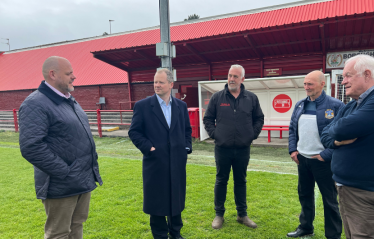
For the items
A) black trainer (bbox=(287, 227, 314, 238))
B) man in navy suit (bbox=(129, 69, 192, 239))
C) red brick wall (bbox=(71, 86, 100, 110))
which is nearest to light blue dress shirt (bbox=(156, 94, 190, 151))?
man in navy suit (bbox=(129, 69, 192, 239))

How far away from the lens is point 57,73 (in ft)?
6.82

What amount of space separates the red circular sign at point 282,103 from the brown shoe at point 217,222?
23.0 feet

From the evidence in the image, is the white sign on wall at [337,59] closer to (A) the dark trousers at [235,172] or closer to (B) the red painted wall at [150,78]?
(B) the red painted wall at [150,78]

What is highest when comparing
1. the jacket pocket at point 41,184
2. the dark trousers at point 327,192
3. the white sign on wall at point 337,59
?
the white sign on wall at point 337,59

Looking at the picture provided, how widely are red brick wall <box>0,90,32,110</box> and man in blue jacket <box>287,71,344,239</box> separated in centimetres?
2100

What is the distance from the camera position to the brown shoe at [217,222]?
3.17 metres

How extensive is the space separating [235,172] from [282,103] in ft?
22.4

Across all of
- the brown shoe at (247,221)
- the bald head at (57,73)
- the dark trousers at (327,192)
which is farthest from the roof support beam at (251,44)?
the bald head at (57,73)

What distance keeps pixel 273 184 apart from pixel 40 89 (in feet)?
13.2

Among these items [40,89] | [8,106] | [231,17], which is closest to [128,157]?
[40,89]

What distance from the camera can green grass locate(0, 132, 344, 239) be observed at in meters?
3.12

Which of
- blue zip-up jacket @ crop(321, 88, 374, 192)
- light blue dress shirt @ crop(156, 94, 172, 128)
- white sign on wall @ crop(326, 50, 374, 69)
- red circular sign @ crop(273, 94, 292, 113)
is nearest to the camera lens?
blue zip-up jacket @ crop(321, 88, 374, 192)

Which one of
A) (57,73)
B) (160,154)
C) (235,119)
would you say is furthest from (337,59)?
(57,73)

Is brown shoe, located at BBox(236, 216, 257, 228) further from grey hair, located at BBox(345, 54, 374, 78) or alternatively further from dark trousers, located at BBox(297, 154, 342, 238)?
grey hair, located at BBox(345, 54, 374, 78)
